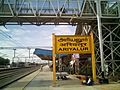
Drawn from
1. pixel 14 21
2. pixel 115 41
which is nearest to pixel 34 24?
pixel 14 21

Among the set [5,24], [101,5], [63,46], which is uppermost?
[101,5]

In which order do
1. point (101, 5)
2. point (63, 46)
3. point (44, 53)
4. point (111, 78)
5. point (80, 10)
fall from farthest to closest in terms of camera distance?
point (44, 53), point (101, 5), point (80, 10), point (111, 78), point (63, 46)

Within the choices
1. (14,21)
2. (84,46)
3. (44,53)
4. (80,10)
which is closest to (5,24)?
(14,21)

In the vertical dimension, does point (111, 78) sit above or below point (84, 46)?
below

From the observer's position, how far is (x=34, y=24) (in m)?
23.8

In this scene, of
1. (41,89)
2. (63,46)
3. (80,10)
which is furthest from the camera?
(80,10)

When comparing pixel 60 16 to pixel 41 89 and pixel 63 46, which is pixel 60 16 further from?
pixel 41 89

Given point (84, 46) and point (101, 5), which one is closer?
point (84, 46)

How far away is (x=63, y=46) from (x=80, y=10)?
18.0 ft

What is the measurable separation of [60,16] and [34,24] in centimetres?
304

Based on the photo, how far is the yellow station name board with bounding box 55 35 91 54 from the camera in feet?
60.7

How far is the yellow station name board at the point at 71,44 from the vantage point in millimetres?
18516

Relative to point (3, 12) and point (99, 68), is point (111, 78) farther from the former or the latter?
point (3, 12)

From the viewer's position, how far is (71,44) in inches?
→ 734
